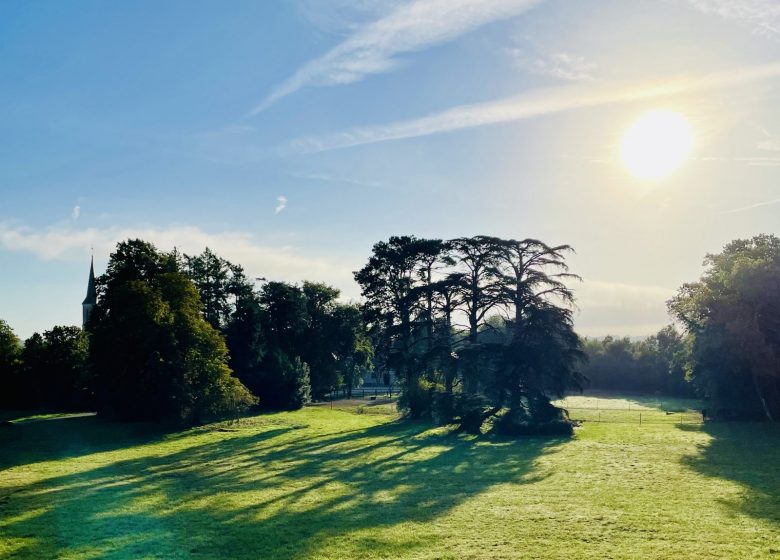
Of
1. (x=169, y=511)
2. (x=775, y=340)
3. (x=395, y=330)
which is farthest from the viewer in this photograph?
(x=395, y=330)

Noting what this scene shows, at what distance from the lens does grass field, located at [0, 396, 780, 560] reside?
48.1 ft

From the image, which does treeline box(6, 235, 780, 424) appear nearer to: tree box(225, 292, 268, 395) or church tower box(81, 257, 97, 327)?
tree box(225, 292, 268, 395)

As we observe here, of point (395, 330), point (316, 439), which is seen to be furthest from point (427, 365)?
point (316, 439)

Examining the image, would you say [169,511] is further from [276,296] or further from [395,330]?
[276,296]

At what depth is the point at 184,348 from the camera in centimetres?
4288

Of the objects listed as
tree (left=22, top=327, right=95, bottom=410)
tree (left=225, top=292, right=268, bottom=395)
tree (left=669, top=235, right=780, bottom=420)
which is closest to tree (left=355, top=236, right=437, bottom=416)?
tree (left=225, top=292, right=268, bottom=395)

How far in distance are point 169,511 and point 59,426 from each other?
1350 inches

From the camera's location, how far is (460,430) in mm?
40312

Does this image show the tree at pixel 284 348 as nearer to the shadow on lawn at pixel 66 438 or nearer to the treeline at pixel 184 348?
the treeline at pixel 184 348

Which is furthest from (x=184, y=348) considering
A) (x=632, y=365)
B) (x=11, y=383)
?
(x=632, y=365)

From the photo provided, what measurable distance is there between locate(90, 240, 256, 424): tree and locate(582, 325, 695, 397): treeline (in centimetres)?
6023

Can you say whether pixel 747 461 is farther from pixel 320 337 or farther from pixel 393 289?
pixel 320 337

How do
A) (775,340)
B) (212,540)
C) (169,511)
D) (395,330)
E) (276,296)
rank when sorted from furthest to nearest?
(276,296)
(395,330)
(775,340)
(169,511)
(212,540)

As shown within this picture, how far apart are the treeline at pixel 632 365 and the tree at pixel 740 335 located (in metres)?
44.1
